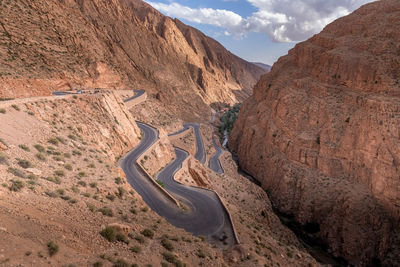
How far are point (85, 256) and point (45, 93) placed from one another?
2022cm

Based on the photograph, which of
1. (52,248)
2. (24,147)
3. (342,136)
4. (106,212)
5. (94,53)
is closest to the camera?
(52,248)

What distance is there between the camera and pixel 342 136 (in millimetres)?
33688

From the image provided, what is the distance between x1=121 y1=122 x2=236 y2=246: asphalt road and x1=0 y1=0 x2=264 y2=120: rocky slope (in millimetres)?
11742

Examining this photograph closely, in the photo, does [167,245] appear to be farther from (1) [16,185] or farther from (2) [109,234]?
(1) [16,185]

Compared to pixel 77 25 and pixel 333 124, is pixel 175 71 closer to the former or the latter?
pixel 77 25

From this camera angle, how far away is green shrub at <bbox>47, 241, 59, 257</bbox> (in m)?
7.20

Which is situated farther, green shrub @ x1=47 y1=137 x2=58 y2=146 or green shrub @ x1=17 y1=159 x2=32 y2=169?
green shrub @ x1=47 y1=137 x2=58 y2=146

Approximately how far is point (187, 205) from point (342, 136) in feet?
Result: 81.8

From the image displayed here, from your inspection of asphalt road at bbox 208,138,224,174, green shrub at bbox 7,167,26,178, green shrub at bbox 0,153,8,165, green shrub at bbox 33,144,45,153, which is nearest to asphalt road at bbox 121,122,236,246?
green shrub at bbox 33,144,45,153

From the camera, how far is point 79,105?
22.5 metres

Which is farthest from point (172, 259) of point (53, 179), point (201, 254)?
point (53, 179)

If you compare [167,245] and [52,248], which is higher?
[52,248]

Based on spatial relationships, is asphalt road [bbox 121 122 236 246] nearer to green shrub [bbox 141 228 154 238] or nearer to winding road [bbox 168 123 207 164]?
green shrub [bbox 141 228 154 238]

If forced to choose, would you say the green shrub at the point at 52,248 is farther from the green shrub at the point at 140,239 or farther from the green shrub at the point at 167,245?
the green shrub at the point at 167,245
